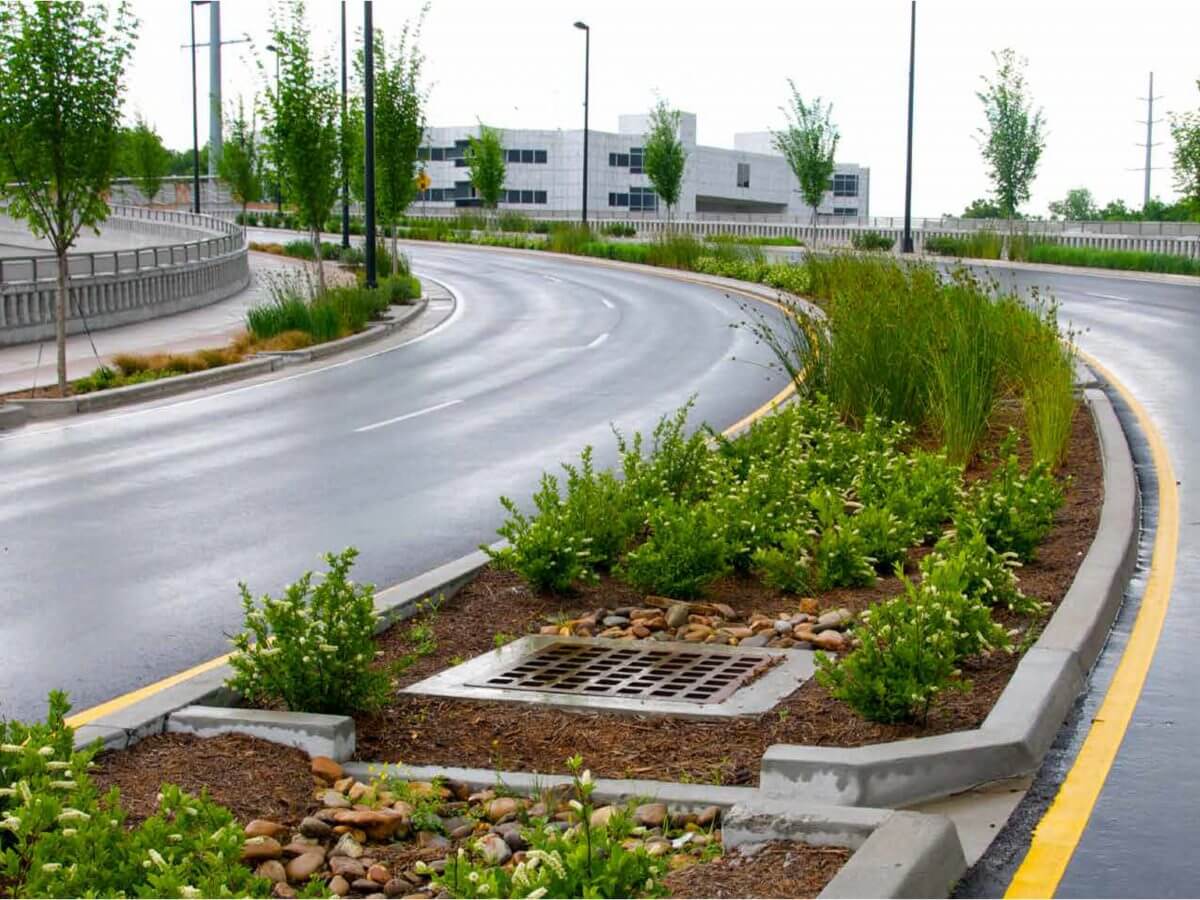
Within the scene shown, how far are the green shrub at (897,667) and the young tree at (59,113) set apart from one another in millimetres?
15710

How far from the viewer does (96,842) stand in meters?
4.39

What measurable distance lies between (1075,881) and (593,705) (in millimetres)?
2355

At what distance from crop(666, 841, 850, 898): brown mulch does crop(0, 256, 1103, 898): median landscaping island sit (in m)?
0.01

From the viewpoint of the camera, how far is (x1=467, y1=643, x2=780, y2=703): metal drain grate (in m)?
6.83

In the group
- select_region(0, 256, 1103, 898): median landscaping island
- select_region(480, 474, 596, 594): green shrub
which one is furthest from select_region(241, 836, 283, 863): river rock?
select_region(480, 474, 596, 594): green shrub

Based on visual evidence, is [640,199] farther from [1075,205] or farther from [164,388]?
[164,388]

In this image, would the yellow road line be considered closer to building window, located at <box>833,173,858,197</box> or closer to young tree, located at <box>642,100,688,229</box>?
young tree, located at <box>642,100,688,229</box>

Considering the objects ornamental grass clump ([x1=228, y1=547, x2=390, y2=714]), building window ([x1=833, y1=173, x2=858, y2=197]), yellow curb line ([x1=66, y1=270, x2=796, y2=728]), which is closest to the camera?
ornamental grass clump ([x1=228, y1=547, x2=390, y2=714])

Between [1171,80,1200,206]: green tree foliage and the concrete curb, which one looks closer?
the concrete curb

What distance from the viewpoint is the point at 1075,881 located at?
15.7ft

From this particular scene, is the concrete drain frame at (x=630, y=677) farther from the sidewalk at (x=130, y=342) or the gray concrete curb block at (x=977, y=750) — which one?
the sidewalk at (x=130, y=342)

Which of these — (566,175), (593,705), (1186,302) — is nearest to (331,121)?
(1186,302)

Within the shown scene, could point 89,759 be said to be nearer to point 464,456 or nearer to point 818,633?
point 818,633

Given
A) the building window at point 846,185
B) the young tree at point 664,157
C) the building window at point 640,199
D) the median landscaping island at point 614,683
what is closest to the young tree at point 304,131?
the median landscaping island at point 614,683
